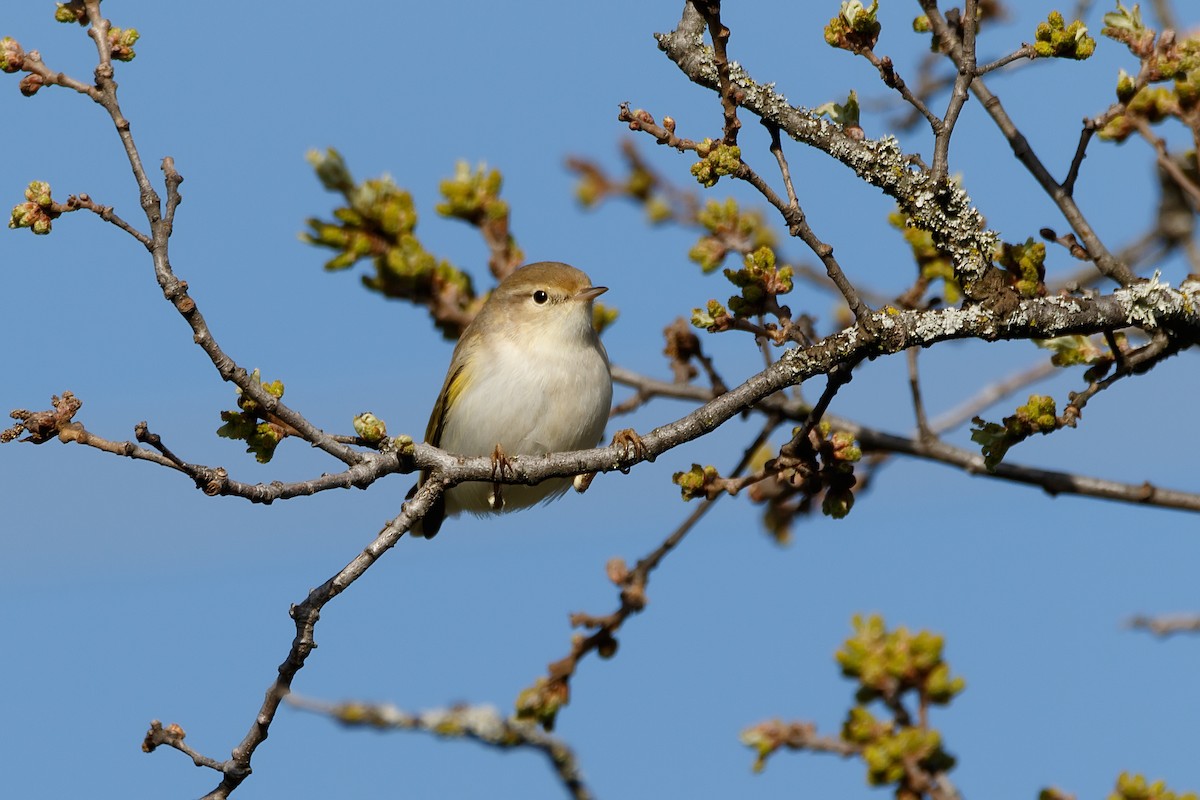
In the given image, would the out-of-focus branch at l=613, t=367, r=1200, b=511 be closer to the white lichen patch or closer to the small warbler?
the small warbler

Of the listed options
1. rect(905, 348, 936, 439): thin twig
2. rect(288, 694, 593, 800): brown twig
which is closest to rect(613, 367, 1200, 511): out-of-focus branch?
rect(905, 348, 936, 439): thin twig

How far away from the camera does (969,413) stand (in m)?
6.01

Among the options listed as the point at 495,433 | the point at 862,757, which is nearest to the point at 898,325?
the point at 862,757

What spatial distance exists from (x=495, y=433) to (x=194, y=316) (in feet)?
8.70

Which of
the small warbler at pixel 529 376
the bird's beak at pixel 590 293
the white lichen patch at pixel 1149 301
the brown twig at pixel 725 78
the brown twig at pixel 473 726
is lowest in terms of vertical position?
the brown twig at pixel 473 726

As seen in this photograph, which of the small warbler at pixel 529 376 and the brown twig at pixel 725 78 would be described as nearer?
the brown twig at pixel 725 78

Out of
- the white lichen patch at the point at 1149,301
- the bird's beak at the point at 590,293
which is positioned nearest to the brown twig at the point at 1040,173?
the white lichen patch at the point at 1149,301

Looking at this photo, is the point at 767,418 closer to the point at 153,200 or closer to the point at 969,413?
A: the point at 969,413

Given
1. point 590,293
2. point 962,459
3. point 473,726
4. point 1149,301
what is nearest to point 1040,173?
point 1149,301

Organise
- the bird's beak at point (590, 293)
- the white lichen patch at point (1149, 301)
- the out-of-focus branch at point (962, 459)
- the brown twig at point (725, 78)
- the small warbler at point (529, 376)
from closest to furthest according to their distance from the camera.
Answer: the brown twig at point (725, 78)
the white lichen patch at point (1149, 301)
the out-of-focus branch at point (962, 459)
the small warbler at point (529, 376)
the bird's beak at point (590, 293)

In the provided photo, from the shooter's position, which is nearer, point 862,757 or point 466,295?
point 862,757

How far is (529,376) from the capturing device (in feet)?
20.0

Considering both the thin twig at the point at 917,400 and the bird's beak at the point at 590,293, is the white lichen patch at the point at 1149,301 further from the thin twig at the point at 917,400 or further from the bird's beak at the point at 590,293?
the bird's beak at the point at 590,293

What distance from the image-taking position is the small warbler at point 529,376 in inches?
238
